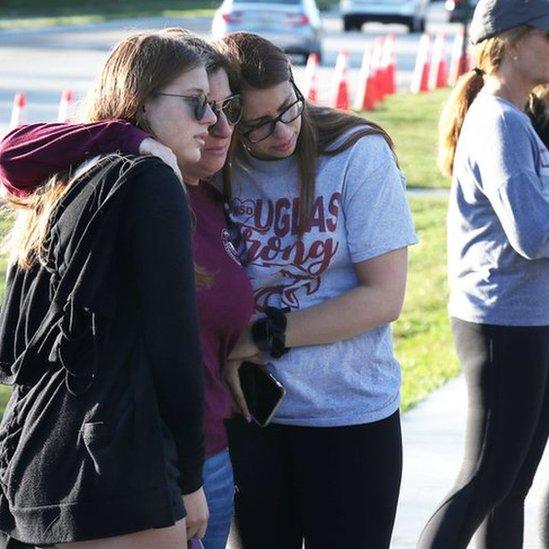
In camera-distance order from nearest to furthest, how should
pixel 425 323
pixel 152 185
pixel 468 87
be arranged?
pixel 152 185
pixel 468 87
pixel 425 323

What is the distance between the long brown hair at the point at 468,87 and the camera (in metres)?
3.96

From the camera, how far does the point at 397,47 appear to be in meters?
35.5

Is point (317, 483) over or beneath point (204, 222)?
beneath

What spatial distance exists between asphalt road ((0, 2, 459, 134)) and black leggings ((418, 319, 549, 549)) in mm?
11767

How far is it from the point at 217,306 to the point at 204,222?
0.23m

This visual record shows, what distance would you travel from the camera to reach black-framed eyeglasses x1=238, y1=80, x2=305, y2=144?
10.9 feet

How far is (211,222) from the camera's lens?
10.6 ft

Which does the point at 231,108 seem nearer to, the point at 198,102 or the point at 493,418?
the point at 198,102

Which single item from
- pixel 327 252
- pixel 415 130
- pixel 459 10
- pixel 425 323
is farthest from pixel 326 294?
pixel 459 10

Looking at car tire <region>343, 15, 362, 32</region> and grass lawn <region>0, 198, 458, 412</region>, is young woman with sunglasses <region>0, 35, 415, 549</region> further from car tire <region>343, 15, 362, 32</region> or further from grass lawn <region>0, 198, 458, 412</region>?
car tire <region>343, 15, 362, 32</region>

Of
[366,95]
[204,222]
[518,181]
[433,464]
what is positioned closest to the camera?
[204,222]

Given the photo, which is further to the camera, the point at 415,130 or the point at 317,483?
the point at 415,130

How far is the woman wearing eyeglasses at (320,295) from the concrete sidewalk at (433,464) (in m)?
1.26

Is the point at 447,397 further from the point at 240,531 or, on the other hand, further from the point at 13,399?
the point at 13,399
